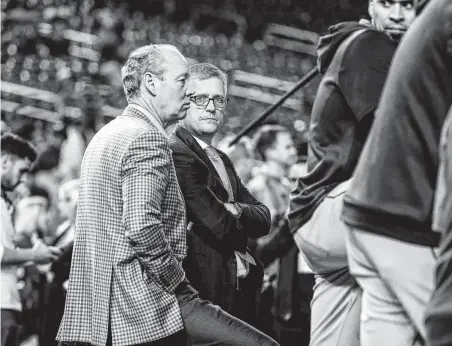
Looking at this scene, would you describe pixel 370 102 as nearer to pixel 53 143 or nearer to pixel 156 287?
pixel 156 287

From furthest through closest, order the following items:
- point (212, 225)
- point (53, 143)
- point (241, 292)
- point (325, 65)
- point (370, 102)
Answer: point (53, 143), point (241, 292), point (212, 225), point (325, 65), point (370, 102)

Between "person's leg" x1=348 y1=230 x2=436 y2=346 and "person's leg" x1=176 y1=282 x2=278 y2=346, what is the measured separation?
4.05 ft

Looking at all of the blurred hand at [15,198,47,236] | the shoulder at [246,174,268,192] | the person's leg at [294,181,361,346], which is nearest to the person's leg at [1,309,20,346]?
the blurred hand at [15,198,47,236]

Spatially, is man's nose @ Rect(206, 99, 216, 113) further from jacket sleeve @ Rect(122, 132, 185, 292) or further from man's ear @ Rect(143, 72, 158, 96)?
jacket sleeve @ Rect(122, 132, 185, 292)

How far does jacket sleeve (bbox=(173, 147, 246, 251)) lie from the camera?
4.47 m

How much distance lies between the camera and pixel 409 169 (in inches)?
99.6

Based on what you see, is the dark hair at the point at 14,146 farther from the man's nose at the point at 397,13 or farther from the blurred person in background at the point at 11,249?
the man's nose at the point at 397,13

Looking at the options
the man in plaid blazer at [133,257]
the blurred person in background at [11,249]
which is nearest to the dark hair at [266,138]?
the blurred person in background at [11,249]

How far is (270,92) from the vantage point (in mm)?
17516

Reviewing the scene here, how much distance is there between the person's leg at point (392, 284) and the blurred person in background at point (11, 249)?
3495mm

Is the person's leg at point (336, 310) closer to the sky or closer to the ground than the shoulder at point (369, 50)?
closer to the ground

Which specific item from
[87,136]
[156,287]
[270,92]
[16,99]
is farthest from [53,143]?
[156,287]

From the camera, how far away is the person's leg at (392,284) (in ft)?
8.43

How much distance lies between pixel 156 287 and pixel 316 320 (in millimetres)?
703
